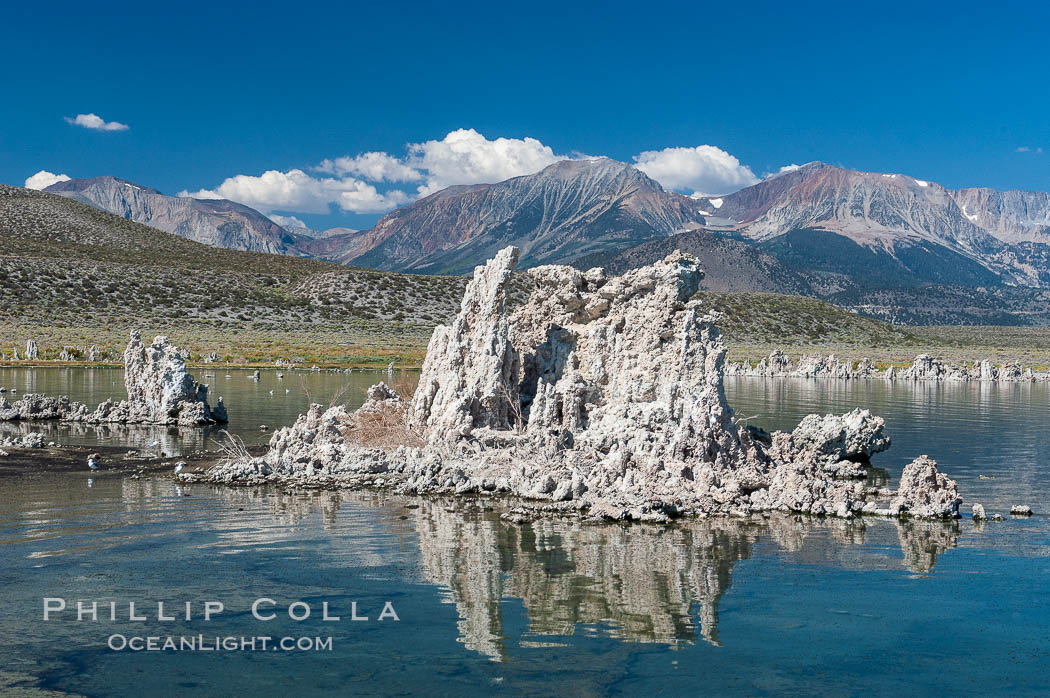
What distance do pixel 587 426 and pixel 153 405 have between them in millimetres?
21350

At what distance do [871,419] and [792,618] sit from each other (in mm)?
18107

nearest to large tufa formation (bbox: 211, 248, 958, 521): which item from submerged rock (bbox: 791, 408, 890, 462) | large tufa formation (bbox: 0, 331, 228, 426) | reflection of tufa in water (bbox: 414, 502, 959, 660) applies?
submerged rock (bbox: 791, 408, 890, 462)

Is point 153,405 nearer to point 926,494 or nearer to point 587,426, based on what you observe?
point 587,426

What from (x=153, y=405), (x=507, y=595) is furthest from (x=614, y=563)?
(x=153, y=405)

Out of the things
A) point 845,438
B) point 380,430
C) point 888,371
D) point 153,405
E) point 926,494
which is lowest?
point 926,494

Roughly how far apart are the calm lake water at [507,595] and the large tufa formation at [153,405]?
43.2 feet

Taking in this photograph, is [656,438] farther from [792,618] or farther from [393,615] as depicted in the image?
[393,615]

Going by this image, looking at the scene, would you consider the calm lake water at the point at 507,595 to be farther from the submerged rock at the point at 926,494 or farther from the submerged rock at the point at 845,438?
the submerged rock at the point at 845,438

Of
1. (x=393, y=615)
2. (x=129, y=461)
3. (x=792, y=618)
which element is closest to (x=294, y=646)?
(x=393, y=615)

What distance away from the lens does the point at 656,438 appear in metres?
23.0

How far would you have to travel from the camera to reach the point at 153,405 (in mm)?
38188

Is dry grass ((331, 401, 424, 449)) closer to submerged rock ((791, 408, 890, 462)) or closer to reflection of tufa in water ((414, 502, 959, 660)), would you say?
reflection of tufa in water ((414, 502, 959, 660))

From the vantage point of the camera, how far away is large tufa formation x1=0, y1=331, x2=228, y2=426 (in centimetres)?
3738

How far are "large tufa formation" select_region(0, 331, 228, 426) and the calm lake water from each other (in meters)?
13.2
